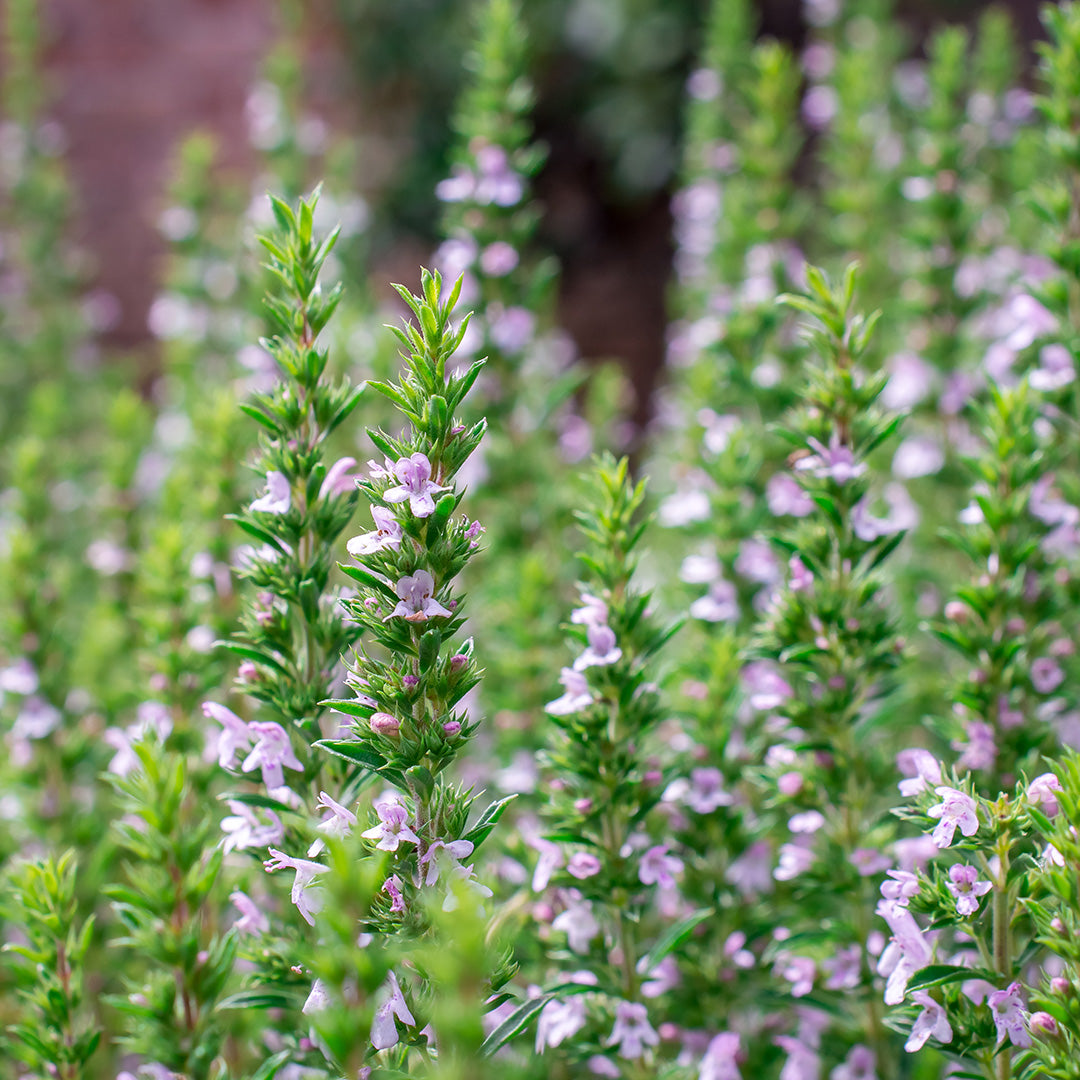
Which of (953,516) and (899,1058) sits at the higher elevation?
(953,516)

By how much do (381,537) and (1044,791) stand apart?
0.96m

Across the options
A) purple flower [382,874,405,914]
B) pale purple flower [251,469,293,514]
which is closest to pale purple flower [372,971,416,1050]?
purple flower [382,874,405,914]

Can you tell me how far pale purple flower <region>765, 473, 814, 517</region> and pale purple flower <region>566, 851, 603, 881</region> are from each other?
0.74 metres

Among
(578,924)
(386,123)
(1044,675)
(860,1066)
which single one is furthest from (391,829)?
(386,123)

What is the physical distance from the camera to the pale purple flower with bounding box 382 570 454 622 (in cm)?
126

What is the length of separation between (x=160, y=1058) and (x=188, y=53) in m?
7.48

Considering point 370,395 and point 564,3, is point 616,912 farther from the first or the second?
point 564,3

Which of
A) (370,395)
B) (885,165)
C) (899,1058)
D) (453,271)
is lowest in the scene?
(899,1058)

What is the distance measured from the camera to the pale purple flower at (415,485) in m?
1.25

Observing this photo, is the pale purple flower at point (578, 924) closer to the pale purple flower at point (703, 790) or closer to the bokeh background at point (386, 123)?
the pale purple flower at point (703, 790)

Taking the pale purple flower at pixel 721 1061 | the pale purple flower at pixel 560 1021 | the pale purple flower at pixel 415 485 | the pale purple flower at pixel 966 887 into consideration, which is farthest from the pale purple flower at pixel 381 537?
the pale purple flower at pixel 721 1061

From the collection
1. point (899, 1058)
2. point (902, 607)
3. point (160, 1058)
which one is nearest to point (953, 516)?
point (902, 607)

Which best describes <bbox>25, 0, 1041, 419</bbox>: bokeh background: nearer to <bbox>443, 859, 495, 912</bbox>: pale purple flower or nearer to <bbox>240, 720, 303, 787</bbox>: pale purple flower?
<bbox>240, 720, 303, 787</bbox>: pale purple flower

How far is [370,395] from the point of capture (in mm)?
2705
